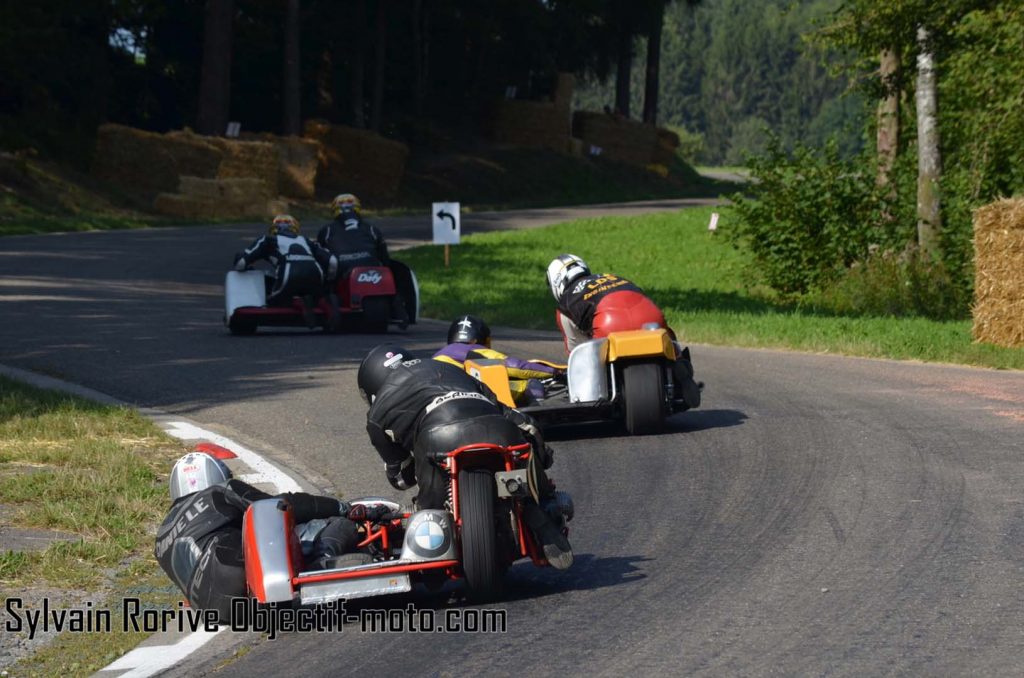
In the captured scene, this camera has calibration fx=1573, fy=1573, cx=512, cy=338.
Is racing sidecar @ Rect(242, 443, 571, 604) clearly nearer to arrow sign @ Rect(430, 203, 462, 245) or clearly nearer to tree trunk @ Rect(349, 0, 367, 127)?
arrow sign @ Rect(430, 203, 462, 245)

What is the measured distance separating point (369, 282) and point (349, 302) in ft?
1.02

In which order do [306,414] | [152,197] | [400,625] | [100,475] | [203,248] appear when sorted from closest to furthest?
[400,625]
[100,475]
[306,414]
[203,248]
[152,197]

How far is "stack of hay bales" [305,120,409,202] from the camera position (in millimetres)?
47125

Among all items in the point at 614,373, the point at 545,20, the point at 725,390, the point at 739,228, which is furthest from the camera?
the point at 545,20

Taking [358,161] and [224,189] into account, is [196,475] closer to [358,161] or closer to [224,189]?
[224,189]

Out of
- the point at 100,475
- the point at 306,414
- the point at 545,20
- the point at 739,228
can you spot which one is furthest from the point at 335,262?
the point at 545,20

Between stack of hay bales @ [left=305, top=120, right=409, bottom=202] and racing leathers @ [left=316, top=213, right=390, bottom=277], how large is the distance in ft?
95.7

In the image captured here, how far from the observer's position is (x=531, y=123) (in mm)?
59750

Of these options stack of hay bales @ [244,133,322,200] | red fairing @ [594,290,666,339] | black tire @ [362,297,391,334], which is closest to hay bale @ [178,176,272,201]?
stack of hay bales @ [244,133,322,200]

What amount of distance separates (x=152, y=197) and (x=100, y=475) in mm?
30575

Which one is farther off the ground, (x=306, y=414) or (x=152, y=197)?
(x=152, y=197)

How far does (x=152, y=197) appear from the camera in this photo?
127ft

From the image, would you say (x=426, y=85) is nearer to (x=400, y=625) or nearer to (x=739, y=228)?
(x=739, y=228)

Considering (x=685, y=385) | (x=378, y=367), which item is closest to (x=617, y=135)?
(x=685, y=385)
